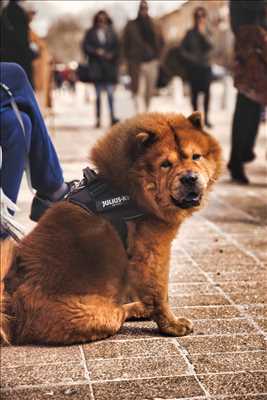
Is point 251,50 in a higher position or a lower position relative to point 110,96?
higher

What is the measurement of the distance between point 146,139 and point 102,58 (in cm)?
1003

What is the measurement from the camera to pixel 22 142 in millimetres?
3654

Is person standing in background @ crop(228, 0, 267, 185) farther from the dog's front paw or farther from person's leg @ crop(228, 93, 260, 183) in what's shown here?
the dog's front paw

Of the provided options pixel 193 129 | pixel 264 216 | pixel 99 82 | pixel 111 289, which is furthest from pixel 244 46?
pixel 99 82

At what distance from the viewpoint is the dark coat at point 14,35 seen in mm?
6684

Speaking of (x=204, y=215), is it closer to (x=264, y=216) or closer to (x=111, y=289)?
(x=264, y=216)

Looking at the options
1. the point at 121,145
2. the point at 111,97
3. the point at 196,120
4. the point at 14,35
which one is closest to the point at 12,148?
the point at 121,145

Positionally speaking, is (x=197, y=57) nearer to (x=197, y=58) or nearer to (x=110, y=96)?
(x=197, y=58)

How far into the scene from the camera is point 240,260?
4.86 metres

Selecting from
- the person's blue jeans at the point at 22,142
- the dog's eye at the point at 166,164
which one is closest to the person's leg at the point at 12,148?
the person's blue jeans at the point at 22,142

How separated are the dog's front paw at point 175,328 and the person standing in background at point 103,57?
927 cm

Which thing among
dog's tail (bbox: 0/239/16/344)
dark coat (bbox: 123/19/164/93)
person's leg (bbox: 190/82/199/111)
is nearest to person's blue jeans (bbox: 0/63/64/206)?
dog's tail (bbox: 0/239/16/344)

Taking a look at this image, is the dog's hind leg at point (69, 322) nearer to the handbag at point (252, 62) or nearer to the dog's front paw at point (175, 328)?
the dog's front paw at point (175, 328)

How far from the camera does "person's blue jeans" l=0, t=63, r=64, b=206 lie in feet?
11.6
